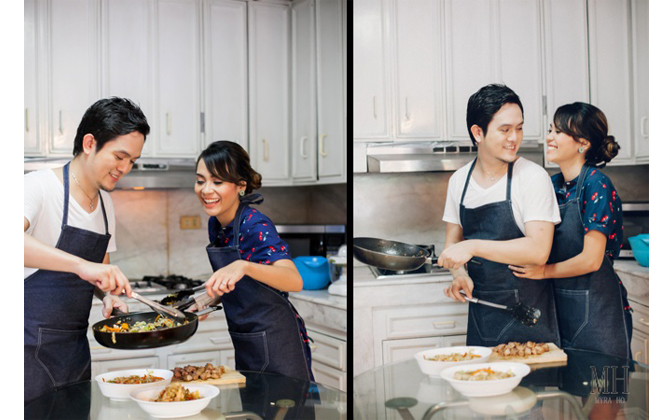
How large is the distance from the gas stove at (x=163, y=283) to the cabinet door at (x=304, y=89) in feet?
1.96

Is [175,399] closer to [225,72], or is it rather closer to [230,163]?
[230,163]

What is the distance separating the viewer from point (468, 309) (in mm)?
2551

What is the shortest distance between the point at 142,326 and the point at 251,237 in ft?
1.69

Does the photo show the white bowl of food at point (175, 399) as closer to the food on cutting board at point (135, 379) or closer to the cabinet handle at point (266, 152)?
the food on cutting board at point (135, 379)

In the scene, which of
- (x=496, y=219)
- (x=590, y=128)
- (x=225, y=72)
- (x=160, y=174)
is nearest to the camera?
(x=160, y=174)

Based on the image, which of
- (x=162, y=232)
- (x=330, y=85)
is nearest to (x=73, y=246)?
(x=162, y=232)

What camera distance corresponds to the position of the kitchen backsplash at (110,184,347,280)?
89.5 inches

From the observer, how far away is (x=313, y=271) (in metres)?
2.45

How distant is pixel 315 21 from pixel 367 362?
1419 millimetres

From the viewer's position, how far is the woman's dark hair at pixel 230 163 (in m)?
2.34

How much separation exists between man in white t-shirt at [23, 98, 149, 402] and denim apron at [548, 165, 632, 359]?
174 centimetres

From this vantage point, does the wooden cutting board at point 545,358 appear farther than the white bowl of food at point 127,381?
Yes

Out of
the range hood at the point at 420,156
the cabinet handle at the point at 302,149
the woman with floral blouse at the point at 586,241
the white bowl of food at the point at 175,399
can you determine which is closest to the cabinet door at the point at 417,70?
the range hood at the point at 420,156

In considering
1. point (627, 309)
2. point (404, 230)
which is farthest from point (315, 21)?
point (627, 309)
